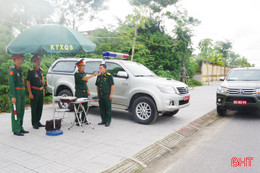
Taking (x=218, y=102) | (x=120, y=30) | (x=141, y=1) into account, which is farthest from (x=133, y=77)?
(x=141, y=1)

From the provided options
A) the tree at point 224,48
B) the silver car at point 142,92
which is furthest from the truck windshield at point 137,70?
the tree at point 224,48

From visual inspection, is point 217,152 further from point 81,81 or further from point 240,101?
point 81,81

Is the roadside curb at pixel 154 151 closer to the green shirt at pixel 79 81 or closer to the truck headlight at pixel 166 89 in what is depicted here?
the truck headlight at pixel 166 89

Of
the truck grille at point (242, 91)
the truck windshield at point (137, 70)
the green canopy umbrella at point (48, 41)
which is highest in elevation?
the green canopy umbrella at point (48, 41)

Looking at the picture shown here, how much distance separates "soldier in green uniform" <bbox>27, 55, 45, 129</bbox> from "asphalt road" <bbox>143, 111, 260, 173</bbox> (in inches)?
141

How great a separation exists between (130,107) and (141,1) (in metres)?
19.7

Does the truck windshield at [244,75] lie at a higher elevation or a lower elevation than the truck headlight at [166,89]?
higher

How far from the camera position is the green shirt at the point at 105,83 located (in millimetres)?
6609

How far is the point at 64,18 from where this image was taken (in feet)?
73.4

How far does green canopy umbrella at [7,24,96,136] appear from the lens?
4957 mm

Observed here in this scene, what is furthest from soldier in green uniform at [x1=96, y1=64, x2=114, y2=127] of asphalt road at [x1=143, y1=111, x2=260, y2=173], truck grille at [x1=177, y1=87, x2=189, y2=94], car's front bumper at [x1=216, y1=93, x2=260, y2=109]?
car's front bumper at [x1=216, y1=93, x2=260, y2=109]

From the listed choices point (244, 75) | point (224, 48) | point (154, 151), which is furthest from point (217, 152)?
point (224, 48)

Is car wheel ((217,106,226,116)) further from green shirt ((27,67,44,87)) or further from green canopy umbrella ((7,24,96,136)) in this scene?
green shirt ((27,67,44,87))

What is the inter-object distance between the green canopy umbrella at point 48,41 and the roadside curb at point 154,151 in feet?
8.66
